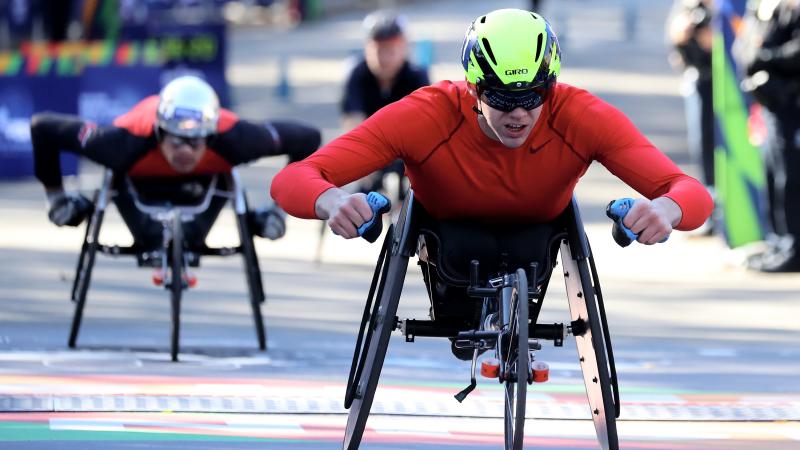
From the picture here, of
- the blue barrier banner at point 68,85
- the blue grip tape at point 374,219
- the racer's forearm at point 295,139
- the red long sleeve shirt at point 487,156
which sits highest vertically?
the blue barrier banner at point 68,85

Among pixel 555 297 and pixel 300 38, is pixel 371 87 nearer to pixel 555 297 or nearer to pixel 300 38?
pixel 555 297

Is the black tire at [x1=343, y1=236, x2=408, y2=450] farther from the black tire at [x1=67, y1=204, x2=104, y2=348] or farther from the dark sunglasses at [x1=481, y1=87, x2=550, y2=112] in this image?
the black tire at [x1=67, y1=204, x2=104, y2=348]

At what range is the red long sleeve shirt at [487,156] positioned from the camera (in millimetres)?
6586

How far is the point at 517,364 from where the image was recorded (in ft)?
20.7

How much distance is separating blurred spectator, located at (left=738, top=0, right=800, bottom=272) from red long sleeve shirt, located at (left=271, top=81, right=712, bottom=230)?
6.62 m

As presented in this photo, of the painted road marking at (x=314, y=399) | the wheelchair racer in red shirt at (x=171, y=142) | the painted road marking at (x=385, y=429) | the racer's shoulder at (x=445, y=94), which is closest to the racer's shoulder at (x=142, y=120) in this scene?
the wheelchair racer in red shirt at (x=171, y=142)

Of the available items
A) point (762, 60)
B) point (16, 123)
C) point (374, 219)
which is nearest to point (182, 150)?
point (374, 219)

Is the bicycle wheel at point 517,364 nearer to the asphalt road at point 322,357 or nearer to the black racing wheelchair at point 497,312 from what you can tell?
the black racing wheelchair at point 497,312

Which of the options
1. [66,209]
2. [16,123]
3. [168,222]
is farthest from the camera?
[16,123]

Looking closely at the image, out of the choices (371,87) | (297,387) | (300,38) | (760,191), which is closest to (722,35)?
(760,191)

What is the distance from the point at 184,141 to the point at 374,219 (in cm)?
402

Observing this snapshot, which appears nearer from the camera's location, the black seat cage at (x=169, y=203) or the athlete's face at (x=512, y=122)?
the athlete's face at (x=512, y=122)

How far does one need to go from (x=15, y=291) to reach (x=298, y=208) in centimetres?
668

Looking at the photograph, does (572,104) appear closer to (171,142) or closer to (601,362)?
(601,362)
